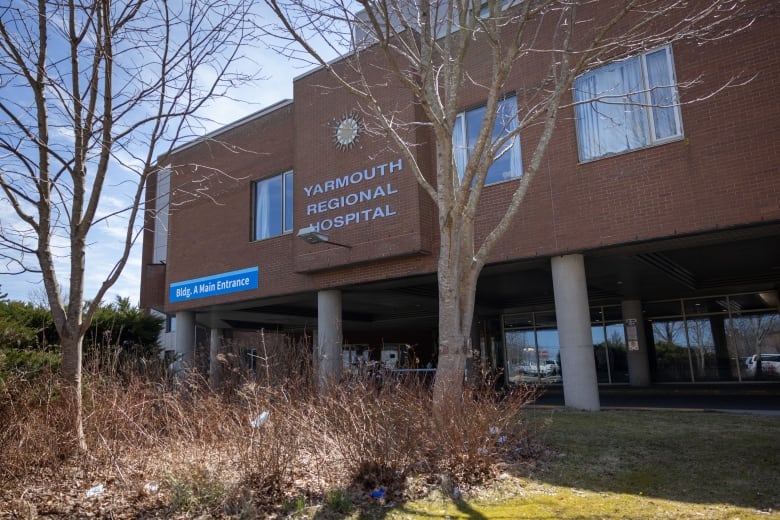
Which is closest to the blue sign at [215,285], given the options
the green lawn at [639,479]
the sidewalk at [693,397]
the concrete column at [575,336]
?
the sidewalk at [693,397]

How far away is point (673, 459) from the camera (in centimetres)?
666

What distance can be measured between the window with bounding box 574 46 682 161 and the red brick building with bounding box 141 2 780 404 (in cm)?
4

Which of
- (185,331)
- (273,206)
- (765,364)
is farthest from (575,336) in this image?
(185,331)

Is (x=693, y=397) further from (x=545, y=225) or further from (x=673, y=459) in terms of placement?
(x=673, y=459)

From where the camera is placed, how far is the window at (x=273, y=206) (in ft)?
58.0

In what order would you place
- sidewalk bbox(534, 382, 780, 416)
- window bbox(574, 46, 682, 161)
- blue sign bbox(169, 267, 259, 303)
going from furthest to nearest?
blue sign bbox(169, 267, 259, 303), sidewalk bbox(534, 382, 780, 416), window bbox(574, 46, 682, 161)

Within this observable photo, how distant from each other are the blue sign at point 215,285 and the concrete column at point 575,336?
364 inches

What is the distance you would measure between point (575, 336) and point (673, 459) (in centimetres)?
519

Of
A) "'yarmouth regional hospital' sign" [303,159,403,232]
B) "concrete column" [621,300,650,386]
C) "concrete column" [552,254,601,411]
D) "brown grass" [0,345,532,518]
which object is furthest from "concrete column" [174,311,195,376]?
"concrete column" [621,300,650,386]

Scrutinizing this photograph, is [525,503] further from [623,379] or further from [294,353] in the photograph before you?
[623,379]

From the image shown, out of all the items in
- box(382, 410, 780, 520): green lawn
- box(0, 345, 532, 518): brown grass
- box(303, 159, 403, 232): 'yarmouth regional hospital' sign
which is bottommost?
box(382, 410, 780, 520): green lawn

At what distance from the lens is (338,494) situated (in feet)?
16.9

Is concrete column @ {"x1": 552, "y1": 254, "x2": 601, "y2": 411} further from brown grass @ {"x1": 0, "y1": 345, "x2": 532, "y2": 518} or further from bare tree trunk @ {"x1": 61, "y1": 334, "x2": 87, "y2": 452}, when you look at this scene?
bare tree trunk @ {"x1": 61, "y1": 334, "x2": 87, "y2": 452}

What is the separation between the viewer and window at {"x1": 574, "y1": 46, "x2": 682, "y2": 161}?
11.4 m
